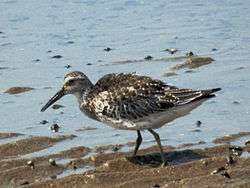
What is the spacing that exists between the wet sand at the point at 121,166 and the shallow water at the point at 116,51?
423 millimetres

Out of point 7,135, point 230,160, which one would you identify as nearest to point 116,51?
point 7,135

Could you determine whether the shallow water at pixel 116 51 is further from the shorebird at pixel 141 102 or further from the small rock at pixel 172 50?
the shorebird at pixel 141 102

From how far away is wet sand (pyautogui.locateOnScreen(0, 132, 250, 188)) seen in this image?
10.7 metres

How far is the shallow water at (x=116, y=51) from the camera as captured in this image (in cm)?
1350

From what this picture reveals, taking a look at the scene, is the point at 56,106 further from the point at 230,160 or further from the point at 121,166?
the point at 230,160

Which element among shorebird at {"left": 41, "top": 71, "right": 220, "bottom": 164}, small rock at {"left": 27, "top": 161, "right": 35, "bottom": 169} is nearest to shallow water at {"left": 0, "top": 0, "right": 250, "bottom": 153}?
shorebird at {"left": 41, "top": 71, "right": 220, "bottom": 164}

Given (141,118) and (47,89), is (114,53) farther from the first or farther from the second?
(141,118)

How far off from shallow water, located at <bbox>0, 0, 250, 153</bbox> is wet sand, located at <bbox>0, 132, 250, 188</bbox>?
0.42 m

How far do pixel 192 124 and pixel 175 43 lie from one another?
4.83 metres

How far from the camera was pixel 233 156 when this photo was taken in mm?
11648

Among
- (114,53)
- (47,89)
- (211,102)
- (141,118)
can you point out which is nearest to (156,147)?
(141,118)

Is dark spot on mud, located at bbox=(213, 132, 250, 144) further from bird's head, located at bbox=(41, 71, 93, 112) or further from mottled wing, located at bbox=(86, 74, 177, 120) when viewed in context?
bird's head, located at bbox=(41, 71, 93, 112)

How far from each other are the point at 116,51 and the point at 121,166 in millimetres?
6255

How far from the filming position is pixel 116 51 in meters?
17.6
